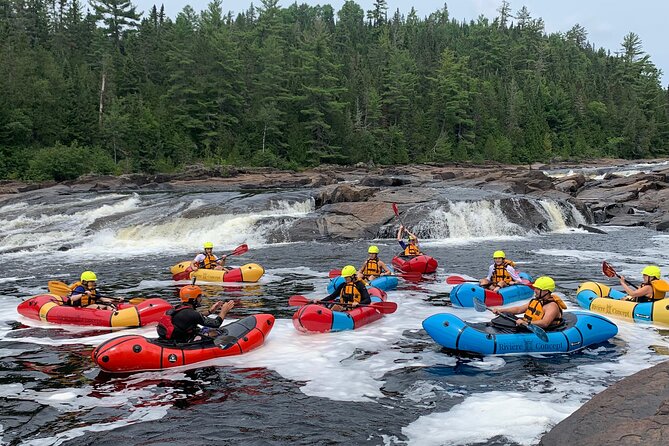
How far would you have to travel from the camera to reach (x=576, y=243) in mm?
20141

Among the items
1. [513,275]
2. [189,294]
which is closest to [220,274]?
[189,294]

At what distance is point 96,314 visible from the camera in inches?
405

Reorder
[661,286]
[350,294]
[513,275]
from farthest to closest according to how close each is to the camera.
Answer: [513,275]
[350,294]
[661,286]

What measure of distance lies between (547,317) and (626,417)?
13.8 feet

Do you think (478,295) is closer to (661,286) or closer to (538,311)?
(538,311)

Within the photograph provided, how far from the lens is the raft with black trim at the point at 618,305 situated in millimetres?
10078

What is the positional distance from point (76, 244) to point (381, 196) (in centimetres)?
1243

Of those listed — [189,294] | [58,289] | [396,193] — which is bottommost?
[58,289]

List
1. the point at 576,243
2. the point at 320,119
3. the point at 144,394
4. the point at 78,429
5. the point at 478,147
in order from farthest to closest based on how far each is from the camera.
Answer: the point at 478,147 < the point at 320,119 < the point at 576,243 < the point at 144,394 < the point at 78,429

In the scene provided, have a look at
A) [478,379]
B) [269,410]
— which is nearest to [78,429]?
[269,410]

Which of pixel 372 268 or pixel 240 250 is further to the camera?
pixel 240 250

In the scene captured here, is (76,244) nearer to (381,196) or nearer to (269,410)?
(381,196)

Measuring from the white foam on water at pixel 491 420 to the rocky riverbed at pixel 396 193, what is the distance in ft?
48.8

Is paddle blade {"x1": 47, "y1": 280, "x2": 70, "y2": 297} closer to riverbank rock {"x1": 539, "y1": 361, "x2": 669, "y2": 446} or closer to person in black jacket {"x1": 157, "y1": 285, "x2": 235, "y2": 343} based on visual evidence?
person in black jacket {"x1": 157, "y1": 285, "x2": 235, "y2": 343}
